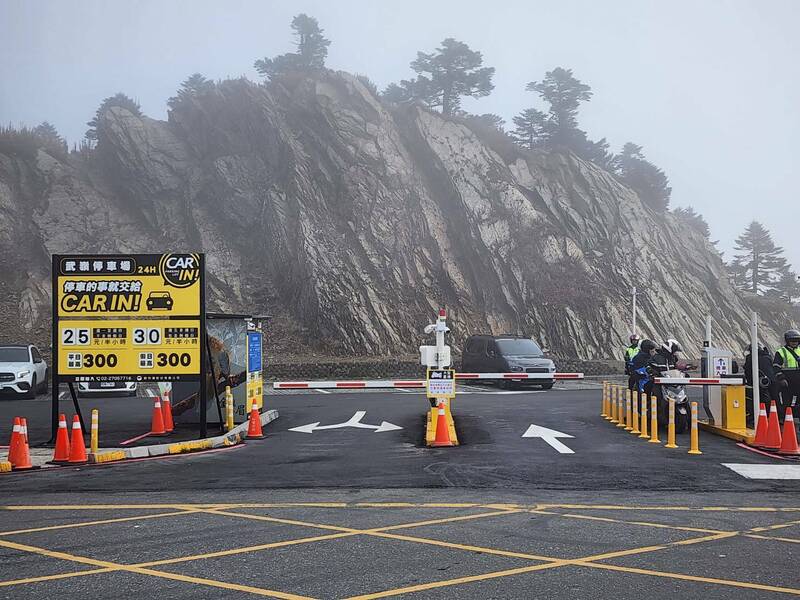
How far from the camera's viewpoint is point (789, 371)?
14891mm

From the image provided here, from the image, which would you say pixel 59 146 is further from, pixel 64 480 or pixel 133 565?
pixel 133 565

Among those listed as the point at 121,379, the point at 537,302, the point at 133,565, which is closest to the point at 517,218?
the point at 537,302

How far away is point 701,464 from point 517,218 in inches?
1596

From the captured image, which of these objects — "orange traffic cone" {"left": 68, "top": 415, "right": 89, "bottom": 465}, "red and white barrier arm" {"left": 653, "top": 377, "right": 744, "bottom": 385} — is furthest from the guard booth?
"red and white barrier arm" {"left": 653, "top": 377, "right": 744, "bottom": 385}

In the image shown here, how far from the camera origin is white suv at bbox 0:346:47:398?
24672mm

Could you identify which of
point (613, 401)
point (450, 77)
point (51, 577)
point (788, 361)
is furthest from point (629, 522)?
point (450, 77)

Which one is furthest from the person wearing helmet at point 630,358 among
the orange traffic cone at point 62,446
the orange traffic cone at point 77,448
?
the orange traffic cone at point 62,446

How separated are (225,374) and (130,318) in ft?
10.5

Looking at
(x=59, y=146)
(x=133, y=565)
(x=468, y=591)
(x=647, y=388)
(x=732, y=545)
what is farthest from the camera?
(x=59, y=146)

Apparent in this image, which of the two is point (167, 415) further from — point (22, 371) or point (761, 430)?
point (22, 371)

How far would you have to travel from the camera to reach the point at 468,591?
219 inches

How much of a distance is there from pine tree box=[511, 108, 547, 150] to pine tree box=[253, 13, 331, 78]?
53.5 ft

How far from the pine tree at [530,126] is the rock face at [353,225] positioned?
9.47 m

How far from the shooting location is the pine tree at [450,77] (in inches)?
2581
